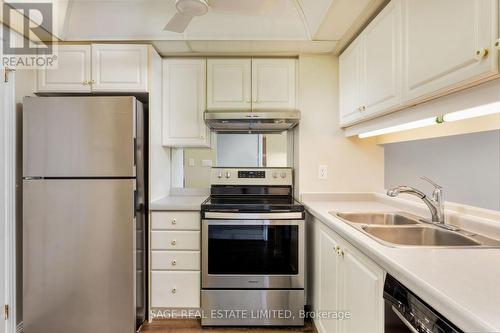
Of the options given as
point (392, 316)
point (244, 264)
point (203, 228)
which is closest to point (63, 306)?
point (203, 228)

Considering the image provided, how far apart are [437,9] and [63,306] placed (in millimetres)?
2741

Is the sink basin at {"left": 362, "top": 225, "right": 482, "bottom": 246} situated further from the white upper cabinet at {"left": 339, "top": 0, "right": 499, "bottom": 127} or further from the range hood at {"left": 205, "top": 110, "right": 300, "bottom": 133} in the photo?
the range hood at {"left": 205, "top": 110, "right": 300, "bottom": 133}

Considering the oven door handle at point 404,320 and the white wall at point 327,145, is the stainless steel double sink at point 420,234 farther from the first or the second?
the white wall at point 327,145

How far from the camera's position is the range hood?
2098 millimetres

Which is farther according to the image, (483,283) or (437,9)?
(437,9)

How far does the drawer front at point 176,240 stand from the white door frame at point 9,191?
37.4 inches

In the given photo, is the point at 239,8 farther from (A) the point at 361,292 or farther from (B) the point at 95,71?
(A) the point at 361,292

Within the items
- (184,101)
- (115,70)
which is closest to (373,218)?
(184,101)

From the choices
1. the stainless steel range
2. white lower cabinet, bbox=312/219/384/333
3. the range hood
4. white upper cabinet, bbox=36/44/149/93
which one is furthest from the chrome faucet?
white upper cabinet, bbox=36/44/149/93

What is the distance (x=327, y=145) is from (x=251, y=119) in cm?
72

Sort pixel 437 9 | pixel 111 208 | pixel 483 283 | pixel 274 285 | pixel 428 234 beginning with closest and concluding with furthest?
pixel 483 283 < pixel 437 9 < pixel 428 234 < pixel 111 208 < pixel 274 285

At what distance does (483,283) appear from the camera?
711 mm

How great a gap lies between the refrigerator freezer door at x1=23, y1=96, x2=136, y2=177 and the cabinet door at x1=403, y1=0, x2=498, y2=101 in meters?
1.70

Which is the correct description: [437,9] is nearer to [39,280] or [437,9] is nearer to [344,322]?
[344,322]
